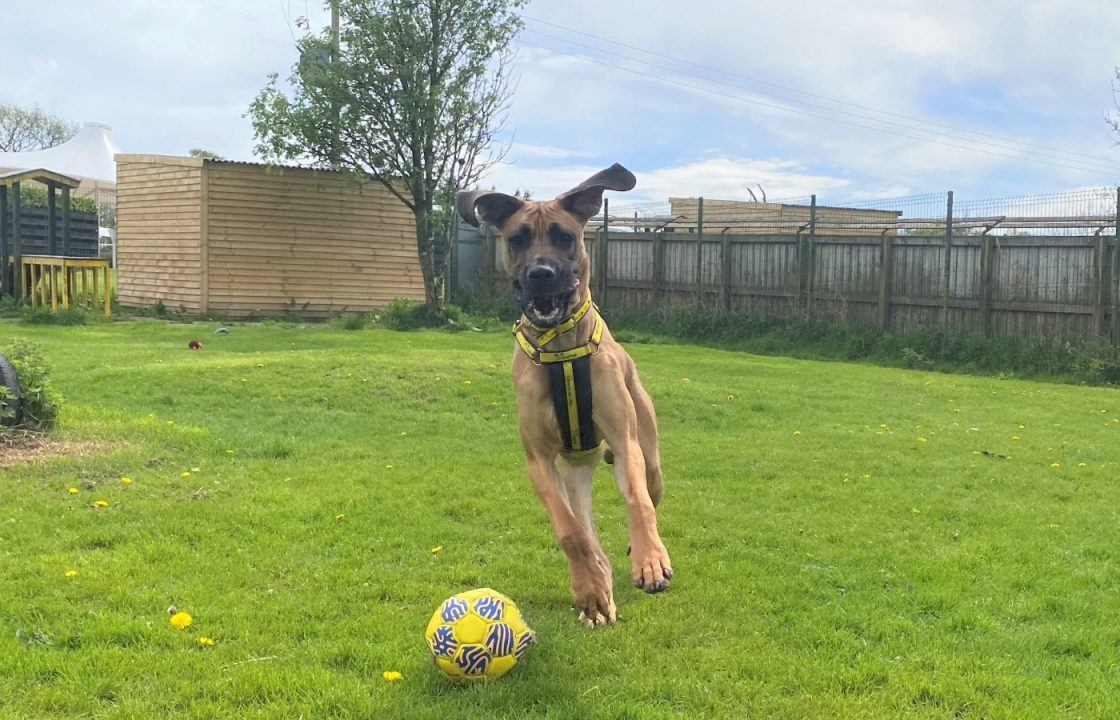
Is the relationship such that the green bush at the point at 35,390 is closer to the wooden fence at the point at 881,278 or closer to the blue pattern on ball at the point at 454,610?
the blue pattern on ball at the point at 454,610

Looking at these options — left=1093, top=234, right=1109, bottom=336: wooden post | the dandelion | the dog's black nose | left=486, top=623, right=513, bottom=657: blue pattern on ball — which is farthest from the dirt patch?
left=1093, top=234, right=1109, bottom=336: wooden post

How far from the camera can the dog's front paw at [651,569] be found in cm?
353

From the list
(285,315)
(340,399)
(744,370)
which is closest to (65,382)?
(340,399)

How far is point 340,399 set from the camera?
10.2 meters

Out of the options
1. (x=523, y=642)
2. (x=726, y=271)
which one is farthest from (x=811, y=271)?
(x=523, y=642)

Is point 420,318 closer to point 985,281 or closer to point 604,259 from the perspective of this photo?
point 604,259

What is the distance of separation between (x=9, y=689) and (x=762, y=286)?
17.4m

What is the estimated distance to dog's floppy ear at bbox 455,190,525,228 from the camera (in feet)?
14.0

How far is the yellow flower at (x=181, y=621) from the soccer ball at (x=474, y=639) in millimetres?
1178

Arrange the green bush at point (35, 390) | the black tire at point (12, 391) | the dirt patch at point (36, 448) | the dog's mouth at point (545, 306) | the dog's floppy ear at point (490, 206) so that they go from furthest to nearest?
1. the green bush at point (35, 390)
2. the black tire at point (12, 391)
3. the dirt patch at point (36, 448)
4. the dog's floppy ear at point (490, 206)
5. the dog's mouth at point (545, 306)

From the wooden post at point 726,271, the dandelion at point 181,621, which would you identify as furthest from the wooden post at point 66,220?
the dandelion at point 181,621

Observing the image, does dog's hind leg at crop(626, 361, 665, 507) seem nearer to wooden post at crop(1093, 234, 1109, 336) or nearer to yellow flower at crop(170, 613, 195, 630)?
yellow flower at crop(170, 613, 195, 630)

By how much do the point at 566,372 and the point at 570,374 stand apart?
20 millimetres

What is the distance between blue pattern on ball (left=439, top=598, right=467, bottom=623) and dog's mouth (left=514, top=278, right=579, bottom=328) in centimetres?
124
